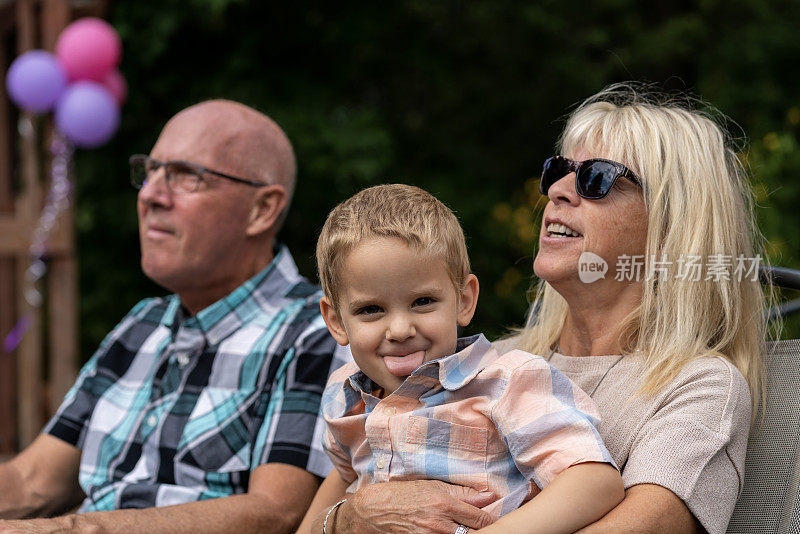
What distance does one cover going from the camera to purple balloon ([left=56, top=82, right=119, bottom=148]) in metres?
5.97

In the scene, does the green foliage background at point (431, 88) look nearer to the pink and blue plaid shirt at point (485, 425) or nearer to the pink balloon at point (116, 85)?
the pink balloon at point (116, 85)

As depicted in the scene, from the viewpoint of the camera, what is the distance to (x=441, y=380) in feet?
6.25

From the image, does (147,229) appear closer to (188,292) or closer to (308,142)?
(188,292)

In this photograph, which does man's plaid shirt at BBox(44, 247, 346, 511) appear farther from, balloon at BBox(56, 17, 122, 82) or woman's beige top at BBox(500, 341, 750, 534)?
balloon at BBox(56, 17, 122, 82)

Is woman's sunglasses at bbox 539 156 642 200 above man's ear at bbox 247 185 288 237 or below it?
above

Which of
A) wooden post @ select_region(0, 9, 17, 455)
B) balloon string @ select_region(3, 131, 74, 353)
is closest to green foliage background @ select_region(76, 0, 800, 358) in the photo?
wooden post @ select_region(0, 9, 17, 455)

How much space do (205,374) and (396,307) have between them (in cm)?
110

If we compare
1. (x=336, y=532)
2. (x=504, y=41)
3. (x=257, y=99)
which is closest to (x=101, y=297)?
(x=257, y=99)

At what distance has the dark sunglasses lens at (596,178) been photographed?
2262mm

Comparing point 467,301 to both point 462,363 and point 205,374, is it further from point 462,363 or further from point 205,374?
point 205,374

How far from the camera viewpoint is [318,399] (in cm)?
259

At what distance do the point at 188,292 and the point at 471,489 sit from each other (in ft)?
4.59

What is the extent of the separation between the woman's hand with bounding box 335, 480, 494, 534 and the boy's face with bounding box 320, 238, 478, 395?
224 mm

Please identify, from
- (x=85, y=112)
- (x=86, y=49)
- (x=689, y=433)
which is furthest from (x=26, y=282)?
(x=689, y=433)
